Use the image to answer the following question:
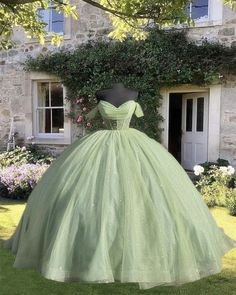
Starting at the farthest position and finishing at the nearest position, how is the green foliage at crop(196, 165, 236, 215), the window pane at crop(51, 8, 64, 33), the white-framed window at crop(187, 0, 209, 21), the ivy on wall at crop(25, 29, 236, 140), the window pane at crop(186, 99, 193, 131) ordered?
the window pane at crop(51, 8, 64, 33) < the window pane at crop(186, 99, 193, 131) < the white-framed window at crop(187, 0, 209, 21) < the ivy on wall at crop(25, 29, 236, 140) < the green foliage at crop(196, 165, 236, 215)

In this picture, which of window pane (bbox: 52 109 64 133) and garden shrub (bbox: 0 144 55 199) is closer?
garden shrub (bbox: 0 144 55 199)

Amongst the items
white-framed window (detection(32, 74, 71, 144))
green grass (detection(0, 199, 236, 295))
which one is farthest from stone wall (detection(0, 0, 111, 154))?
green grass (detection(0, 199, 236, 295))

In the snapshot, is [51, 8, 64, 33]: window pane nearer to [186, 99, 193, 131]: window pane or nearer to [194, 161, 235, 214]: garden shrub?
[186, 99, 193, 131]: window pane

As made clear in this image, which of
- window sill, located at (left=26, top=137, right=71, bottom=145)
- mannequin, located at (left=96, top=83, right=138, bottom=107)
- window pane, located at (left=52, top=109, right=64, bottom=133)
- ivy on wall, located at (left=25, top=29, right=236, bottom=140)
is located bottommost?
window sill, located at (left=26, top=137, right=71, bottom=145)

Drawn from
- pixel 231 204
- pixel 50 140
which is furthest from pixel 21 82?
pixel 231 204

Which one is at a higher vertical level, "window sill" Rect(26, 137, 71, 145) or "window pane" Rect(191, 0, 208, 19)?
"window pane" Rect(191, 0, 208, 19)

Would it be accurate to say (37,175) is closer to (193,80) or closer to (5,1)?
(193,80)

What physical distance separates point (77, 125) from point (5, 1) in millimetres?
6313

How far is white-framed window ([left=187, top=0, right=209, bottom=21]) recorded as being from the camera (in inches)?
332

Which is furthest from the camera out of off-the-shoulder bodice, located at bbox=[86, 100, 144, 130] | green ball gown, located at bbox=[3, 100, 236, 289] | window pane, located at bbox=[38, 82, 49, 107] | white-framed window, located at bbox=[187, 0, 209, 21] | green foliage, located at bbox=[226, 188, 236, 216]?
window pane, located at bbox=[38, 82, 49, 107]

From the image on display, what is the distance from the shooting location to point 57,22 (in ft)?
33.1

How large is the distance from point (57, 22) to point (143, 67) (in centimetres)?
261

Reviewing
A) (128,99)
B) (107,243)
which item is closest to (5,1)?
(128,99)

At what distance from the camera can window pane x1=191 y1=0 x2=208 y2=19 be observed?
8477 mm
